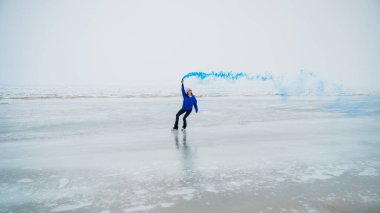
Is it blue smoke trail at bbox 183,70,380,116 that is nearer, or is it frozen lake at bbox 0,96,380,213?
frozen lake at bbox 0,96,380,213

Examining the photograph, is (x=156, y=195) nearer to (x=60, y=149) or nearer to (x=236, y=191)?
(x=236, y=191)

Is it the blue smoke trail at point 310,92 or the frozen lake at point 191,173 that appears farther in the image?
the blue smoke trail at point 310,92

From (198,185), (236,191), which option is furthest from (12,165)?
(236,191)

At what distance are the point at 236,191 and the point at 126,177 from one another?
227cm

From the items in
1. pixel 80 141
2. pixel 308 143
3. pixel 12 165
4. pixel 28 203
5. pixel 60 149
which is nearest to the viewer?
pixel 28 203

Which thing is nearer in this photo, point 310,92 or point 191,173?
point 191,173

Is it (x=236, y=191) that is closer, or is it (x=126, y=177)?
(x=236, y=191)

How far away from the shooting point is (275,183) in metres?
5.13

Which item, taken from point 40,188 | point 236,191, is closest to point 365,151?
point 236,191

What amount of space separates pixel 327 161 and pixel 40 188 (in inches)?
249

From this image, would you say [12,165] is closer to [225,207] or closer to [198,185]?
[198,185]

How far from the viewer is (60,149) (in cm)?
845

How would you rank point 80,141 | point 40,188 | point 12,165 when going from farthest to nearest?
point 80,141
point 12,165
point 40,188

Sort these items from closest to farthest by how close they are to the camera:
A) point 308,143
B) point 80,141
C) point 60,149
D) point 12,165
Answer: point 12,165, point 60,149, point 308,143, point 80,141
